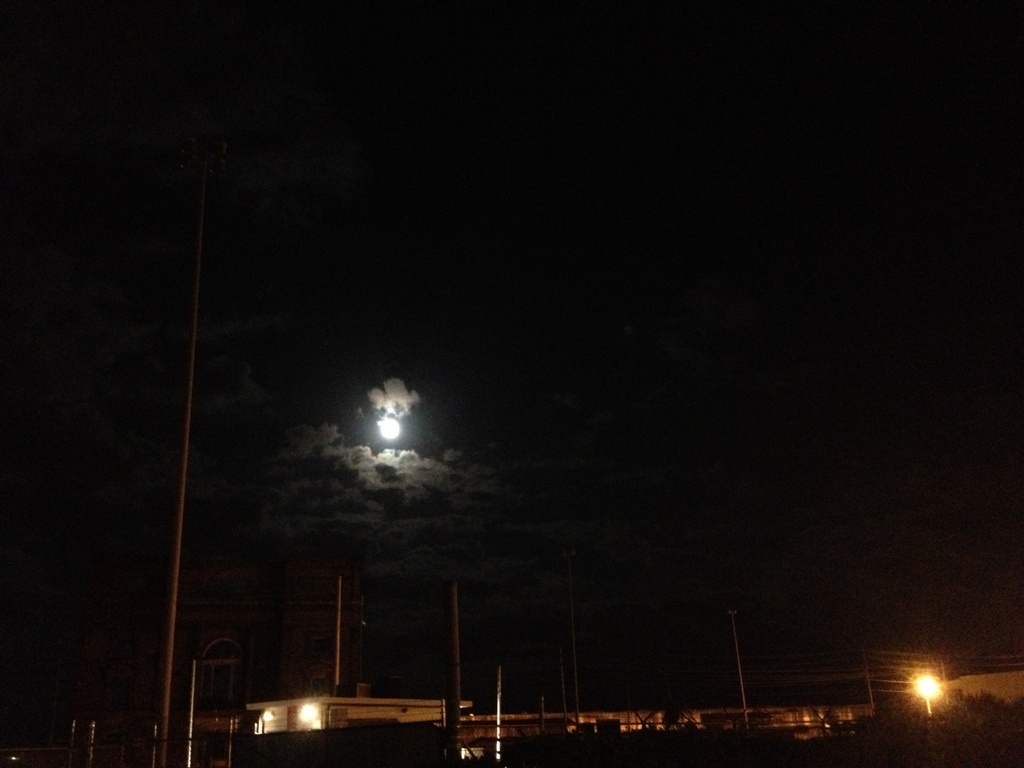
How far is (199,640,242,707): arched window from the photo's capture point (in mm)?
50844

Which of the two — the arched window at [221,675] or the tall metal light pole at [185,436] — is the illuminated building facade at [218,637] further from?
the tall metal light pole at [185,436]

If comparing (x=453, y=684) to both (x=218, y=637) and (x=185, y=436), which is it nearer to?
(x=185, y=436)

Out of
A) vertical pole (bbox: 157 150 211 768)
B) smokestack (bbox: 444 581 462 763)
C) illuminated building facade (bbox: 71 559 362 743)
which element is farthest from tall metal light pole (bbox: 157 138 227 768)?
illuminated building facade (bbox: 71 559 362 743)

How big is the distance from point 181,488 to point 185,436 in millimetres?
1145

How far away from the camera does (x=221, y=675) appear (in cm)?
5188

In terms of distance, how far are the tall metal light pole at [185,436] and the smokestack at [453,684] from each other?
530cm

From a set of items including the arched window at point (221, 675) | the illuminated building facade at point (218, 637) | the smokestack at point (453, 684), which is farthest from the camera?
the arched window at point (221, 675)

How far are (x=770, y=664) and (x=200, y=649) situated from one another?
70.6m

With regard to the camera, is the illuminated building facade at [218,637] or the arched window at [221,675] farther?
the arched window at [221,675]

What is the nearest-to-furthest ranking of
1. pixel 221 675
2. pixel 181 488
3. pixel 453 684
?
pixel 453 684, pixel 181 488, pixel 221 675

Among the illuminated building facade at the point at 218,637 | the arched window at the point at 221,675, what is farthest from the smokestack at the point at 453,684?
the arched window at the point at 221,675

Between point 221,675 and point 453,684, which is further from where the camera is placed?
point 221,675

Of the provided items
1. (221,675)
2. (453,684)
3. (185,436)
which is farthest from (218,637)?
(453,684)

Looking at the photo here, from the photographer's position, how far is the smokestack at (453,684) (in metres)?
14.3
